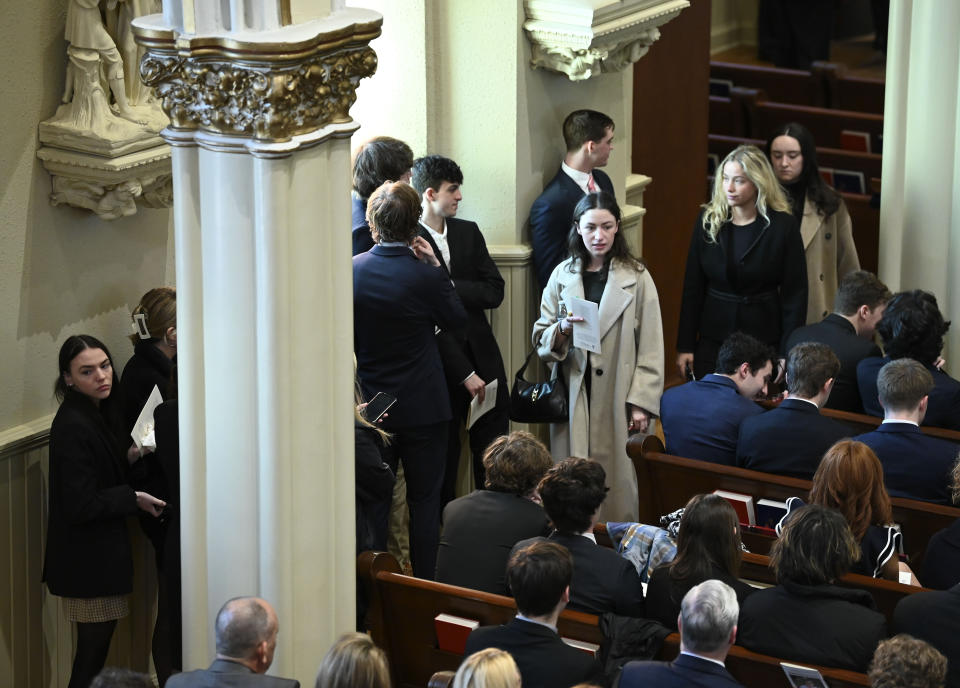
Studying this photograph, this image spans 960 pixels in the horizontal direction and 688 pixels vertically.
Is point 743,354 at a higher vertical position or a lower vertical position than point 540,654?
higher

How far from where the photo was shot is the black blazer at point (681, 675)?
13.1ft

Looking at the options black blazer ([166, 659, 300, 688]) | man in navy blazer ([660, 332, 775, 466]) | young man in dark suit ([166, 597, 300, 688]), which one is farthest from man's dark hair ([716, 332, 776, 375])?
black blazer ([166, 659, 300, 688])

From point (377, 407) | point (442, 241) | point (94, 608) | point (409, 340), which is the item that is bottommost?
point (94, 608)

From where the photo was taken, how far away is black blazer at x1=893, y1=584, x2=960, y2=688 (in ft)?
14.4

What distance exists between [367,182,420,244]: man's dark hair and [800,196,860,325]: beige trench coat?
2525 mm

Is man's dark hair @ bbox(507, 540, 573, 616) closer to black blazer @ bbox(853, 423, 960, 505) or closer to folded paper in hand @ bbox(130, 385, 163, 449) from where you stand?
folded paper in hand @ bbox(130, 385, 163, 449)

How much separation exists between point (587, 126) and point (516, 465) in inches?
94.3

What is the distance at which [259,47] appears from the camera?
3930 millimetres

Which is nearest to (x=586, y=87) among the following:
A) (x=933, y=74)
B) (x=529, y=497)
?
(x=933, y=74)

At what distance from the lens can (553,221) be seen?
270 inches

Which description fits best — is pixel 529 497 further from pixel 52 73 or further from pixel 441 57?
pixel 441 57

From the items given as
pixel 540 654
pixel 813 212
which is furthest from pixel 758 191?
pixel 540 654

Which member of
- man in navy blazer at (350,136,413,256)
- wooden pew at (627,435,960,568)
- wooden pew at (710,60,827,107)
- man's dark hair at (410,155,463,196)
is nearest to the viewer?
wooden pew at (627,435,960,568)

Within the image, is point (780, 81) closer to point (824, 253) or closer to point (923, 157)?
point (923, 157)
